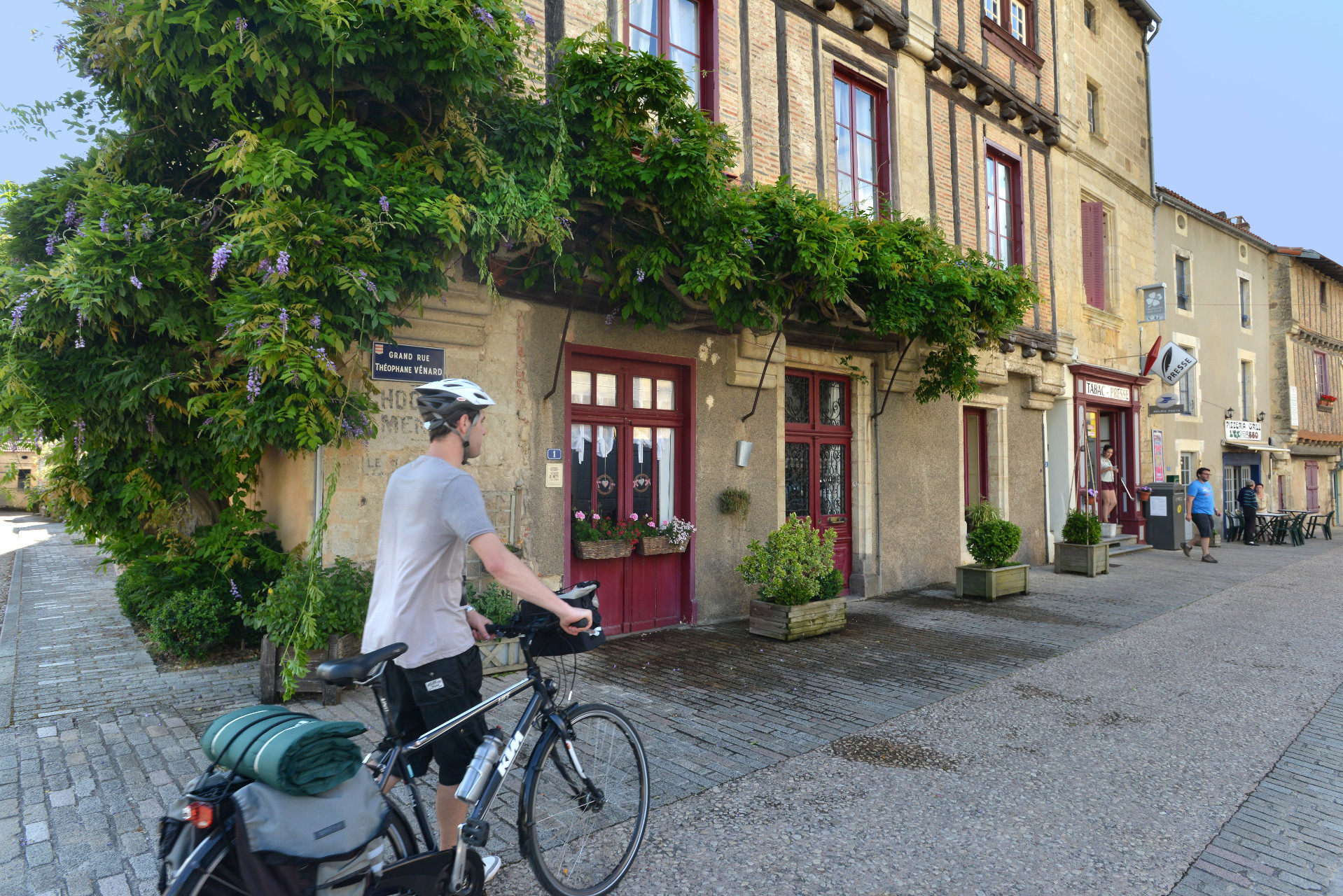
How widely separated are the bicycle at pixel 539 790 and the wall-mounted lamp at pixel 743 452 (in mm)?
5313

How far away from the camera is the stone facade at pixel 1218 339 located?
57.7ft

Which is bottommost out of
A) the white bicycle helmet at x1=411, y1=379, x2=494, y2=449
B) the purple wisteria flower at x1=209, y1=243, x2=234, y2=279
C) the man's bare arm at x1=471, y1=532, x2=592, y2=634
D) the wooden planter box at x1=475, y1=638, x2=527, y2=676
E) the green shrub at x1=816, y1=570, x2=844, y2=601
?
the wooden planter box at x1=475, y1=638, x2=527, y2=676

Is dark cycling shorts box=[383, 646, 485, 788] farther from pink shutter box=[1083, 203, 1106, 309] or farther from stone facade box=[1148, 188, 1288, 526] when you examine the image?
stone facade box=[1148, 188, 1288, 526]

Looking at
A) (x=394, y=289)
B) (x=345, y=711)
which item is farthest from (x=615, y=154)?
(x=345, y=711)

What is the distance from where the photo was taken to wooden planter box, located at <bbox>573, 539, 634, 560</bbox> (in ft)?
22.3

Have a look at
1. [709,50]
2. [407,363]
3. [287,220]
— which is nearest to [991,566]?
[709,50]

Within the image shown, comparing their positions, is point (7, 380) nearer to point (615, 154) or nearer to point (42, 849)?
point (42, 849)

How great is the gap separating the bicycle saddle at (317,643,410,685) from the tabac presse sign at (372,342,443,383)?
3634 mm

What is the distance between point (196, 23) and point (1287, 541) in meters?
24.1

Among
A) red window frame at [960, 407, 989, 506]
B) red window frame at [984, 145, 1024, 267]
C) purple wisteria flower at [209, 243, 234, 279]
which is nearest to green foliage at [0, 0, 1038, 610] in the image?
purple wisteria flower at [209, 243, 234, 279]

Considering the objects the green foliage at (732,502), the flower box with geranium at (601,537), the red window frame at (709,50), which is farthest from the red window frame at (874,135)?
the flower box with geranium at (601,537)

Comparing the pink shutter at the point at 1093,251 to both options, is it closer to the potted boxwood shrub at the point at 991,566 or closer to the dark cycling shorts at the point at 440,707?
the potted boxwood shrub at the point at 991,566

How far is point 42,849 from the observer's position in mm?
3133

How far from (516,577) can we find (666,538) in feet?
16.7
